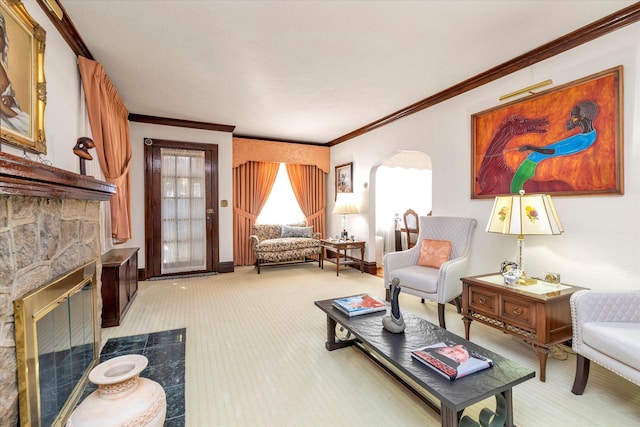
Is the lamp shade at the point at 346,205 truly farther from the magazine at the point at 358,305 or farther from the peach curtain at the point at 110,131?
the peach curtain at the point at 110,131

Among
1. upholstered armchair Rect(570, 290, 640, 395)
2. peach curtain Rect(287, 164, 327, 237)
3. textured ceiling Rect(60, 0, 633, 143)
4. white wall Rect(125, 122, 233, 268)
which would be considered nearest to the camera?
upholstered armchair Rect(570, 290, 640, 395)

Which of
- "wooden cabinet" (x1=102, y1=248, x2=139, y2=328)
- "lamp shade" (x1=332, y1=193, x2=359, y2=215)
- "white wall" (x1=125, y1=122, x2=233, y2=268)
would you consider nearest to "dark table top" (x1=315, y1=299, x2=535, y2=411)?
"wooden cabinet" (x1=102, y1=248, x2=139, y2=328)

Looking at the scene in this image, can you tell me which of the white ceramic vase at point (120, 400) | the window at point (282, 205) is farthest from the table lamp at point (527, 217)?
the window at point (282, 205)

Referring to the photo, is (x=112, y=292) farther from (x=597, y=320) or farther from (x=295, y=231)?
(x=597, y=320)

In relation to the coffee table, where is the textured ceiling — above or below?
above

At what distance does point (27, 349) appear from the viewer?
1191mm

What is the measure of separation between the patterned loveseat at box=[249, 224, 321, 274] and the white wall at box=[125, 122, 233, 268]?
53 centimetres

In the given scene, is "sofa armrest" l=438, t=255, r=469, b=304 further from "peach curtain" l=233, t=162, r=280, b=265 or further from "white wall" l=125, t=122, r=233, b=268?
"peach curtain" l=233, t=162, r=280, b=265

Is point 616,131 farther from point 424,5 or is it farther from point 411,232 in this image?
point 411,232

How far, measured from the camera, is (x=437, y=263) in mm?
3248

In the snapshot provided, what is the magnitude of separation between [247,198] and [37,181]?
480 cm

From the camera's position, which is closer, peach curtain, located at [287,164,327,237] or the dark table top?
the dark table top

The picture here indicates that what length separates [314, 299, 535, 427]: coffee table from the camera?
1.23 metres

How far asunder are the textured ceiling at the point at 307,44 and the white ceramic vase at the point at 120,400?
2.27 m
